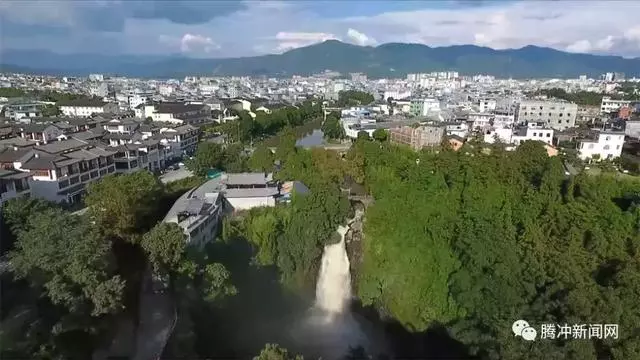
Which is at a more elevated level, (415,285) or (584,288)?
(584,288)

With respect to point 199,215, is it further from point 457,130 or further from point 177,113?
point 177,113

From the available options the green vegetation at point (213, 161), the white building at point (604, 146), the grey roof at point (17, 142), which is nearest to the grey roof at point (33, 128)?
the grey roof at point (17, 142)

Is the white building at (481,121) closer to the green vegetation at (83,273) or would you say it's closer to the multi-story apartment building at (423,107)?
the multi-story apartment building at (423,107)

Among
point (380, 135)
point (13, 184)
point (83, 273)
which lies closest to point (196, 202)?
point (83, 273)

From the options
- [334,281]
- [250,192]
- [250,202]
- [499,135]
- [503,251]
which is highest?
[499,135]

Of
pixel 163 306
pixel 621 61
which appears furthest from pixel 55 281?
pixel 621 61

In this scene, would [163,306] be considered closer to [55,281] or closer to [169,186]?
[55,281]
